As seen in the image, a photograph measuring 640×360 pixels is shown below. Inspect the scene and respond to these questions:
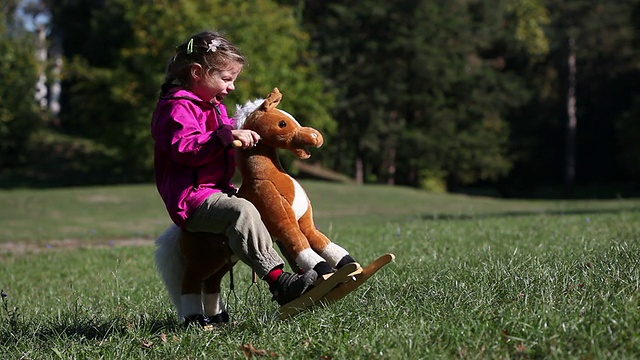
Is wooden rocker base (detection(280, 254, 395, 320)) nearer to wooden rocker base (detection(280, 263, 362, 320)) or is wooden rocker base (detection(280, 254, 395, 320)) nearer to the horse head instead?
wooden rocker base (detection(280, 263, 362, 320))

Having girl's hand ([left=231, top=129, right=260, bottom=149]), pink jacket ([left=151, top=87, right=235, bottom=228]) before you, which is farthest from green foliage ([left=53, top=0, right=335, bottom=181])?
girl's hand ([left=231, top=129, right=260, bottom=149])

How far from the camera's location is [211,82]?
15.7ft

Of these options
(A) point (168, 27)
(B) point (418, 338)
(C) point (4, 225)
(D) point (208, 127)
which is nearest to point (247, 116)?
(D) point (208, 127)

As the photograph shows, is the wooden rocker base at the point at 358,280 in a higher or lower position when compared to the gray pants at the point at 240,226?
lower

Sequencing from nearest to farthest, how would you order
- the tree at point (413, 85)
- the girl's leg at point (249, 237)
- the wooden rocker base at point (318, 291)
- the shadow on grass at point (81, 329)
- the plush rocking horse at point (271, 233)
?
the wooden rocker base at point (318, 291) < the girl's leg at point (249, 237) < the plush rocking horse at point (271, 233) < the shadow on grass at point (81, 329) < the tree at point (413, 85)

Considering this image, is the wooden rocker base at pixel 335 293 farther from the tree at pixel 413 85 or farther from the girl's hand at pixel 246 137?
the tree at pixel 413 85

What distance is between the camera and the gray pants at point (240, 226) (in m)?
4.45

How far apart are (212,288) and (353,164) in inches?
1706

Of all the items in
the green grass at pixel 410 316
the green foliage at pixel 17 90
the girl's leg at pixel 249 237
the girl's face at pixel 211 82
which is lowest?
the green grass at pixel 410 316

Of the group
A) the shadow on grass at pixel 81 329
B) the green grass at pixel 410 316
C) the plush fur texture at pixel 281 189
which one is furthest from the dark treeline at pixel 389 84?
the plush fur texture at pixel 281 189

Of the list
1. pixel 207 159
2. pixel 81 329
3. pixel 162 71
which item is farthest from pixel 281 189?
pixel 162 71

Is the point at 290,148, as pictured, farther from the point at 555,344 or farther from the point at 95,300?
the point at 95,300

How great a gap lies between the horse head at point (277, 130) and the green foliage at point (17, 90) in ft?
91.6

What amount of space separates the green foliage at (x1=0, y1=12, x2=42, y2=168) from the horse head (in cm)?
2791
